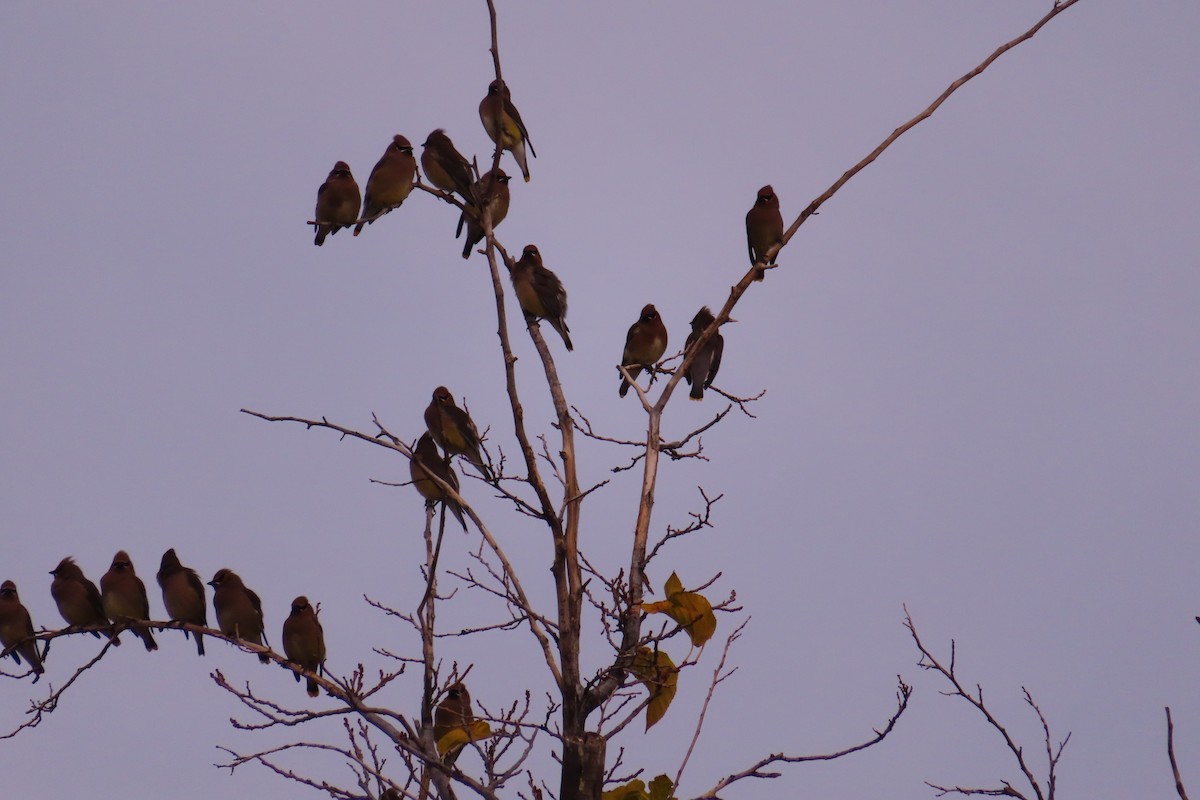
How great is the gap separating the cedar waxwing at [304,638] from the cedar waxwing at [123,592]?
75 centimetres

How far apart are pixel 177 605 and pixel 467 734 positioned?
243 cm

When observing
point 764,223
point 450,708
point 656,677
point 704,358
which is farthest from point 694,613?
point 704,358

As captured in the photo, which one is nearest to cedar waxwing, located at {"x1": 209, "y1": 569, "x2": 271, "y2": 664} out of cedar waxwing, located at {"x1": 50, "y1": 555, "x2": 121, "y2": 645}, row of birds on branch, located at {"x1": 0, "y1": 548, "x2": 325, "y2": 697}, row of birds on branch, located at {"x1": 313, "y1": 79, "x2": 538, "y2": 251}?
row of birds on branch, located at {"x1": 0, "y1": 548, "x2": 325, "y2": 697}

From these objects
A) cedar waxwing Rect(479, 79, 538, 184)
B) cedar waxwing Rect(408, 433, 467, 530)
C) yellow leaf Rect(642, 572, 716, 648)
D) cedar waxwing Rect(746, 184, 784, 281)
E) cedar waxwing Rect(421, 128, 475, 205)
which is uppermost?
cedar waxwing Rect(479, 79, 538, 184)

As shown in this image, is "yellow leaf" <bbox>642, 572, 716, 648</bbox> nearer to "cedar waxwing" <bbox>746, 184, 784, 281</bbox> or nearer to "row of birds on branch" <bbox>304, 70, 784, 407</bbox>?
"row of birds on branch" <bbox>304, 70, 784, 407</bbox>

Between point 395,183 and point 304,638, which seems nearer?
point 304,638

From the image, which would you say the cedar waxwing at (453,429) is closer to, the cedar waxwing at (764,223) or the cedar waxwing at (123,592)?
the cedar waxwing at (123,592)

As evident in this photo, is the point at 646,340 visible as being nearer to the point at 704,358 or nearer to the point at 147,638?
the point at 704,358

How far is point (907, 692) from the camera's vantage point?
15.0 ft

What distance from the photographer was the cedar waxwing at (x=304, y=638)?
6293mm

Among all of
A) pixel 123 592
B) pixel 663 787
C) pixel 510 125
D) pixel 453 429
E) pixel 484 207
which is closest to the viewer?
pixel 663 787

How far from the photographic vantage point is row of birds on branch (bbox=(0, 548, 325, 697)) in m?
6.32

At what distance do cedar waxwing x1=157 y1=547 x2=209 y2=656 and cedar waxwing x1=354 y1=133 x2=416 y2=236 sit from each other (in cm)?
199

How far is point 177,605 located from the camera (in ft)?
21.6
